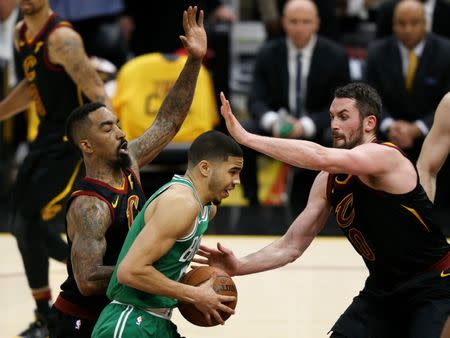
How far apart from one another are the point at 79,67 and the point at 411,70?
433 cm

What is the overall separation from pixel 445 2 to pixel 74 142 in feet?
21.7

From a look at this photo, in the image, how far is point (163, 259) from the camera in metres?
4.98

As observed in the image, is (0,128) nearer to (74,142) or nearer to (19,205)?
(19,205)

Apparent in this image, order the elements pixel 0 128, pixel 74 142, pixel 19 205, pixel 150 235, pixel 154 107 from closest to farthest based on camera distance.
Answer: pixel 150 235
pixel 74 142
pixel 19 205
pixel 154 107
pixel 0 128

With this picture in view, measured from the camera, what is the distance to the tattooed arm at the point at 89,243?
5.08 metres

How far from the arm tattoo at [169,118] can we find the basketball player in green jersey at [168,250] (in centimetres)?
89

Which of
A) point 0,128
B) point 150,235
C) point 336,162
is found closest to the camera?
point 150,235

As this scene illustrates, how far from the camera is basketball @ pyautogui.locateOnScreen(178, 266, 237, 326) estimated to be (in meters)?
5.04

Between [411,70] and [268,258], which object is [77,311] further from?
[411,70]

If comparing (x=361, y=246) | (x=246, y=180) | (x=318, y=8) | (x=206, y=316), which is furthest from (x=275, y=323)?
(x=318, y=8)


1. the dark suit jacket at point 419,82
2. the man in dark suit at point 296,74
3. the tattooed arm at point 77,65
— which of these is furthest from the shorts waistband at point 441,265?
the man in dark suit at point 296,74

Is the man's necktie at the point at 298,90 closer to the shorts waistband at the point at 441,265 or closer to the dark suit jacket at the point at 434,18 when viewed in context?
the dark suit jacket at the point at 434,18

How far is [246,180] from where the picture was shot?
10.5m

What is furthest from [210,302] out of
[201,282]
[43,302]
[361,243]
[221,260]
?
[43,302]
